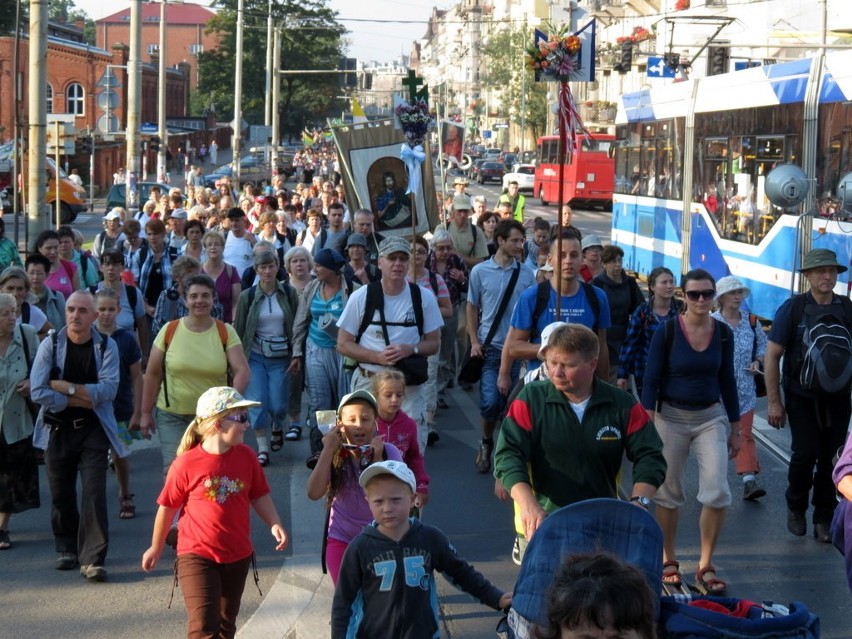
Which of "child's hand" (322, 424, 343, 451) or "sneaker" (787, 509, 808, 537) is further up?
"child's hand" (322, 424, 343, 451)

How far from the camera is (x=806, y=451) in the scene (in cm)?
821

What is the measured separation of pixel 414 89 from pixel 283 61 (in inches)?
3288

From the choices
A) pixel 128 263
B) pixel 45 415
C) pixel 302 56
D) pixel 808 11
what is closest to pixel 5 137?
pixel 302 56

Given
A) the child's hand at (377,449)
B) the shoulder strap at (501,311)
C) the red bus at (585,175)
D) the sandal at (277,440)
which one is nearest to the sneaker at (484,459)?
the shoulder strap at (501,311)

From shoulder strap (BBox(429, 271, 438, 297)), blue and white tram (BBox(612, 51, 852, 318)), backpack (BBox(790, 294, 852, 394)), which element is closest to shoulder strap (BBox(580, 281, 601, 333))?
backpack (BBox(790, 294, 852, 394))

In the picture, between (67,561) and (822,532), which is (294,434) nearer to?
(67,561)

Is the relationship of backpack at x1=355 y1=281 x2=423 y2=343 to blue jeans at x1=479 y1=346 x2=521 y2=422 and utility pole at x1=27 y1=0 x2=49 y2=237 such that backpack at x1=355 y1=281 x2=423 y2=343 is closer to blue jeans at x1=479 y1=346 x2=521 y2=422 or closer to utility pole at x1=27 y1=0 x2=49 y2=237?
blue jeans at x1=479 y1=346 x2=521 y2=422

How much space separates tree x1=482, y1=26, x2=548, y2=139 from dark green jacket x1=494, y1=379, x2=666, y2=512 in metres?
79.7

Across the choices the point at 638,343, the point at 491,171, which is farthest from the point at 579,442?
the point at 491,171

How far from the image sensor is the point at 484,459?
32.5 ft

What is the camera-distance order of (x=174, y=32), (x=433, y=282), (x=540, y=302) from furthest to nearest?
1. (x=174, y=32)
2. (x=433, y=282)
3. (x=540, y=302)

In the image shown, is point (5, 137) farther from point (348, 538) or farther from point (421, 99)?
point (348, 538)

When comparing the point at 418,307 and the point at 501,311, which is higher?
the point at 418,307

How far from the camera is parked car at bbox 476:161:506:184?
74.1m
